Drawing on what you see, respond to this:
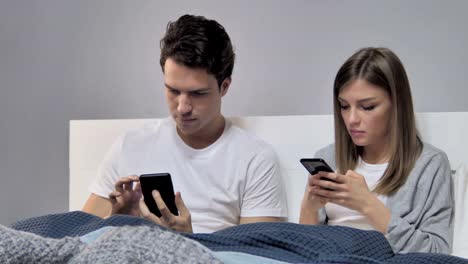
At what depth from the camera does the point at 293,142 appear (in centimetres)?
202

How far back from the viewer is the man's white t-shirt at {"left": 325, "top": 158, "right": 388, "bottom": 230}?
5.67ft

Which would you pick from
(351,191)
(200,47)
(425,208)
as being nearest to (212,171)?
(200,47)

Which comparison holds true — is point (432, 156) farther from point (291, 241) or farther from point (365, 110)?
point (291, 241)

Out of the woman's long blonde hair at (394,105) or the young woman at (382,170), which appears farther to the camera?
the woman's long blonde hair at (394,105)

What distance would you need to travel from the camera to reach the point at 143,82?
7.73 feet

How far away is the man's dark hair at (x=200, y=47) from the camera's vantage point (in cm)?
183

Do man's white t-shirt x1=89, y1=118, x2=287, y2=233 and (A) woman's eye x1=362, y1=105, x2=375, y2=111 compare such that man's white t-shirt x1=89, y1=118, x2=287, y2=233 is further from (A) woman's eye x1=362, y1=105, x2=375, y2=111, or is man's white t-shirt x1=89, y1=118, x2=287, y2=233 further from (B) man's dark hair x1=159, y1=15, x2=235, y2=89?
(A) woman's eye x1=362, y1=105, x2=375, y2=111

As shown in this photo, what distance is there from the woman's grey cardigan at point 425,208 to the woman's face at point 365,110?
14cm

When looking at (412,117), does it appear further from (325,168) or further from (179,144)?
(179,144)

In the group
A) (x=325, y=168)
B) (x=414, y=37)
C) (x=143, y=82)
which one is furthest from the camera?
(x=143, y=82)

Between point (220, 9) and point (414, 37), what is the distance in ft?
2.14

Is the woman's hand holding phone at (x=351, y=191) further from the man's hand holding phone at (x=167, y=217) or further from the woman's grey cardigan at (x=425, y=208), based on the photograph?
the man's hand holding phone at (x=167, y=217)

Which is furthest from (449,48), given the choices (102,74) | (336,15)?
Result: (102,74)

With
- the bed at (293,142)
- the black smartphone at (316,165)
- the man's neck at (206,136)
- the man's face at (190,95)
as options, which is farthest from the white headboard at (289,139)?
the black smartphone at (316,165)
